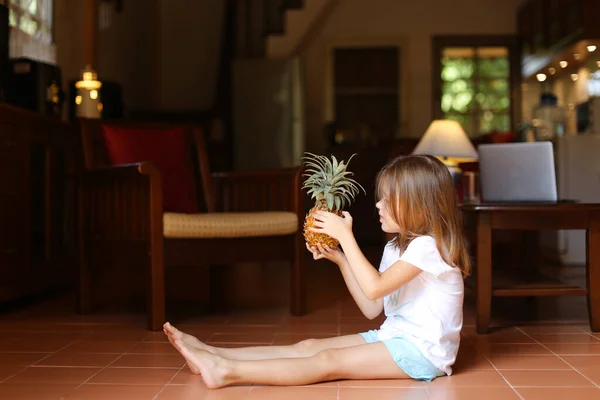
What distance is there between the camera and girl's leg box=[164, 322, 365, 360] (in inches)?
80.0

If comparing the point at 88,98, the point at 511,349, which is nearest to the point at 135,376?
the point at 511,349

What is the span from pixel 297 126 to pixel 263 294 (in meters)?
2.54

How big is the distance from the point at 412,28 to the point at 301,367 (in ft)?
21.9

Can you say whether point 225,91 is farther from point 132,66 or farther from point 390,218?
point 390,218

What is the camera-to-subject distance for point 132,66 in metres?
6.53

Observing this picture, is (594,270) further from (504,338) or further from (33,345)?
(33,345)

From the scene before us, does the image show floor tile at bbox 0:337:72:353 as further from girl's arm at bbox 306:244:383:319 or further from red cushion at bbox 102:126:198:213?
girl's arm at bbox 306:244:383:319

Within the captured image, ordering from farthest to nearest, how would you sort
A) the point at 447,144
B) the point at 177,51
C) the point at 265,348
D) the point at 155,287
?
the point at 177,51 → the point at 447,144 → the point at 155,287 → the point at 265,348

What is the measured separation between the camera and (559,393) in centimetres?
188

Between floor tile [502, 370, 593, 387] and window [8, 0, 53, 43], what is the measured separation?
3413 mm

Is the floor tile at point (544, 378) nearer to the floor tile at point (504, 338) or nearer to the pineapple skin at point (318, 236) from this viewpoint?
the floor tile at point (504, 338)

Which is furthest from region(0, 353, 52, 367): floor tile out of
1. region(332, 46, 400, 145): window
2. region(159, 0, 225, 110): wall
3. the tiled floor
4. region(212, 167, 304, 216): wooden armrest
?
region(332, 46, 400, 145): window

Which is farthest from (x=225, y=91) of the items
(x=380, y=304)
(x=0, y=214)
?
(x=380, y=304)

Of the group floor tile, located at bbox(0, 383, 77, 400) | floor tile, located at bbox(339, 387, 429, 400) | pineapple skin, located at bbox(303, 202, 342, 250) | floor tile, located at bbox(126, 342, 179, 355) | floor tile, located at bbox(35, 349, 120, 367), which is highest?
pineapple skin, located at bbox(303, 202, 342, 250)
